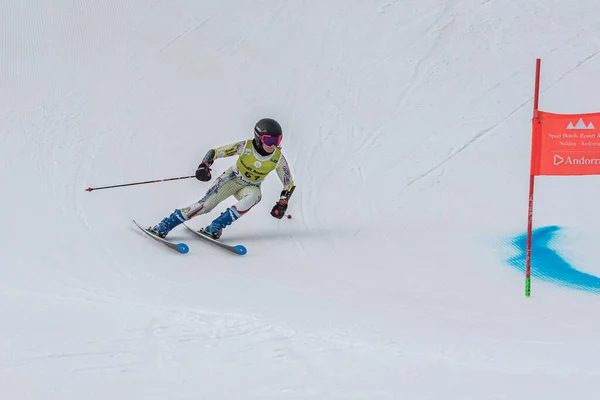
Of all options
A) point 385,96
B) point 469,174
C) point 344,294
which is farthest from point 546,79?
point 344,294

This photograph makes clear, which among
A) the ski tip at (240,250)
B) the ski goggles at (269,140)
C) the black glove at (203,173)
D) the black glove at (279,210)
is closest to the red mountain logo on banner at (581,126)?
the ski goggles at (269,140)

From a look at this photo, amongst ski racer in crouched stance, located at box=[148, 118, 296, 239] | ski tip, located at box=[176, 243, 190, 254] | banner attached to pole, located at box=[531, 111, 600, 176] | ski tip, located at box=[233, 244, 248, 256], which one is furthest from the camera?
ski racer in crouched stance, located at box=[148, 118, 296, 239]

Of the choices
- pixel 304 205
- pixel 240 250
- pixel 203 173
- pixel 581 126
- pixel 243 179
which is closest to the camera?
pixel 581 126

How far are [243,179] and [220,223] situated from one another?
0.44 metres

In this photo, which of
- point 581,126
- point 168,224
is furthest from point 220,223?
point 581,126

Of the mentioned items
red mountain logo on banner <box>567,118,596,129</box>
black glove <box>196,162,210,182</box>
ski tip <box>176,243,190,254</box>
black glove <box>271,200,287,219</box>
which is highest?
red mountain logo on banner <box>567,118,596,129</box>

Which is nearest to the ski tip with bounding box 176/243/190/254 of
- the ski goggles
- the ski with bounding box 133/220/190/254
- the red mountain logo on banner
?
the ski with bounding box 133/220/190/254

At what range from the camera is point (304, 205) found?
745cm

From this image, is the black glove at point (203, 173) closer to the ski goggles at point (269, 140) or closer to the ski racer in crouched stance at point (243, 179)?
the ski racer in crouched stance at point (243, 179)

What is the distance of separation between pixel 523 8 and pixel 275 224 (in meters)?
6.94

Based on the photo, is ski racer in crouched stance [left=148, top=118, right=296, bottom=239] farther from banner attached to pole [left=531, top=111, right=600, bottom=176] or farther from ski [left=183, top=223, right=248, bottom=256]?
banner attached to pole [left=531, top=111, right=600, bottom=176]

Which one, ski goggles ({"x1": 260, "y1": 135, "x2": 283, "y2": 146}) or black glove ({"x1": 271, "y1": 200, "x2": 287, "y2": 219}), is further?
black glove ({"x1": 271, "y1": 200, "x2": 287, "y2": 219})

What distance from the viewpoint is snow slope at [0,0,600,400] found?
3.68 m

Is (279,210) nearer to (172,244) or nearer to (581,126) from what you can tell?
Answer: (172,244)
